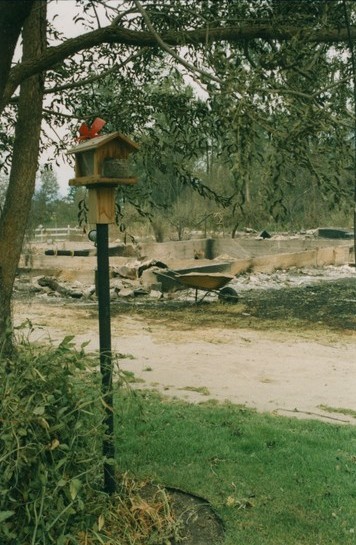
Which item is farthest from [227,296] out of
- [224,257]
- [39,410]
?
[39,410]

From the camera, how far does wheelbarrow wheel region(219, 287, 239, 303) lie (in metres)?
14.8

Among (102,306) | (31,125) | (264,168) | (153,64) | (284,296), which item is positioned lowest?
(284,296)

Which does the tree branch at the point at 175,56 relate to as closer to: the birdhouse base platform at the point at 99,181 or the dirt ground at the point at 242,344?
the birdhouse base platform at the point at 99,181

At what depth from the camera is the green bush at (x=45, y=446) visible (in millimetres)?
2750

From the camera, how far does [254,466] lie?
4.65 m

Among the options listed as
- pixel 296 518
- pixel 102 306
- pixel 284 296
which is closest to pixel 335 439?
pixel 296 518

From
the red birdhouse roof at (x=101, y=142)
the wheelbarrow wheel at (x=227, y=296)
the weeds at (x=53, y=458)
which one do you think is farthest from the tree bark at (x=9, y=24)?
the wheelbarrow wheel at (x=227, y=296)

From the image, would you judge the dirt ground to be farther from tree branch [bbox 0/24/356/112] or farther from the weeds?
tree branch [bbox 0/24/356/112]

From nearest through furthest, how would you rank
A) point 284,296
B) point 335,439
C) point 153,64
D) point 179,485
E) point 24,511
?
point 24,511 → point 179,485 → point 335,439 → point 153,64 → point 284,296

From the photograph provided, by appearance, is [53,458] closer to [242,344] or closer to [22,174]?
[22,174]

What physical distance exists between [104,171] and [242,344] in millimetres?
7067

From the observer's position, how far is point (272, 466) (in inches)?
184

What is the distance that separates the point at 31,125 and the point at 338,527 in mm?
3543

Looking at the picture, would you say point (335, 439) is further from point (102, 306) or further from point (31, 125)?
point (31, 125)
